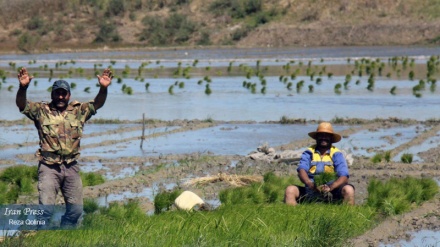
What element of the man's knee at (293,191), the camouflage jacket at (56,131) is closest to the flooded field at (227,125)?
the man's knee at (293,191)

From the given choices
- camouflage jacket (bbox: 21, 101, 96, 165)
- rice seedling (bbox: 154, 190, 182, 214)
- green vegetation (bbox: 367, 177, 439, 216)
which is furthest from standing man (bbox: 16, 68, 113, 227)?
green vegetation (bbox: 367, 177, 439, 216)

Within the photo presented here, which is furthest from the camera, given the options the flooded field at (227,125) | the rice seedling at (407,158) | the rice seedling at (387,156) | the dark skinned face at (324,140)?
the rice seedling at (387,156)

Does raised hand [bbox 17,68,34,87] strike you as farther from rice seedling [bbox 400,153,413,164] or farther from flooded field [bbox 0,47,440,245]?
rice seedling [bbox 400,153,413,164]

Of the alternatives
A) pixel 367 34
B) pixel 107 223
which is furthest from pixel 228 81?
pixel 367 34

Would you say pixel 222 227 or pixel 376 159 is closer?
pixel 222 227

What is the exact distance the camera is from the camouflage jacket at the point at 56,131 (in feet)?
28.7

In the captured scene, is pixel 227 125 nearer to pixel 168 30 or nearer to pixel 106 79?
pixel 106 79

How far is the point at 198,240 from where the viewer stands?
811cm

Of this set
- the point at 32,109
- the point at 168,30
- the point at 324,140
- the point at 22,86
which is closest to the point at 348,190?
the point at 324,140

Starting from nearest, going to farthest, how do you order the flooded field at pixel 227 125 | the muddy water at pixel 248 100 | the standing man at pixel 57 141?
the standing man at pixel 57 141 → the flooded field at pixel 227 125 → the muddy water at pixel 248 100

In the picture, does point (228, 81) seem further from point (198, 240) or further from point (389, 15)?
point (389, 15)

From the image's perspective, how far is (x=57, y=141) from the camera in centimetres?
877

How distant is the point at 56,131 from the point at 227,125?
13.1 metres

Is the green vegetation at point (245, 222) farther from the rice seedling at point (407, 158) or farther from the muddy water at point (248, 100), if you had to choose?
the muddy water at point (248, 100)
